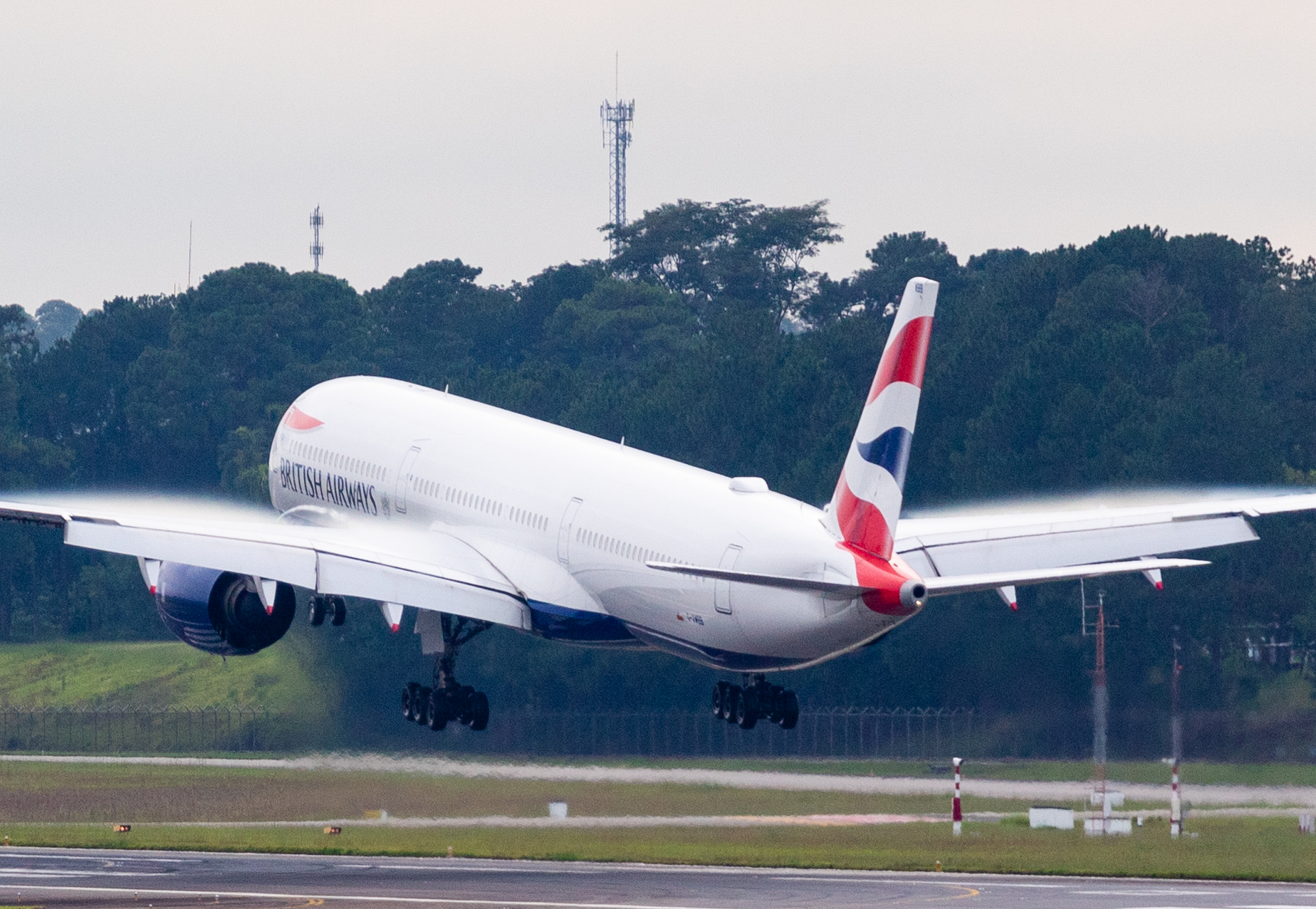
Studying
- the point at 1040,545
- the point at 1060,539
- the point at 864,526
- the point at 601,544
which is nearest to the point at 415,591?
the point at 601,544

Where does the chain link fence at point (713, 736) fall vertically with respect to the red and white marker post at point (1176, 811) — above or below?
above

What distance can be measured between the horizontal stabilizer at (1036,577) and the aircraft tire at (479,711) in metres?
15.4

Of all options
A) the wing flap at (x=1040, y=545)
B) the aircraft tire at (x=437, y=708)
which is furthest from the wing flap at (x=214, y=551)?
the wing flap at (x=1040, y=545)

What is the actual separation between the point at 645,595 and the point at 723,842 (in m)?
13.2

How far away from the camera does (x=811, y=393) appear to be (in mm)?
121750

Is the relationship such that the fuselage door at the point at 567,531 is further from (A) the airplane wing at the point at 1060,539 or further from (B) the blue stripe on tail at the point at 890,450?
(B) the blue stripe on tail at the point at 890,450

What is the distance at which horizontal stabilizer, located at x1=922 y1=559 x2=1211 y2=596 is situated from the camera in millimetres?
41969

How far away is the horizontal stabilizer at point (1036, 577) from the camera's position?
42.0 metres

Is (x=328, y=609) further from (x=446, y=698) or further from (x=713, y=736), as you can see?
(x=713, y=736)

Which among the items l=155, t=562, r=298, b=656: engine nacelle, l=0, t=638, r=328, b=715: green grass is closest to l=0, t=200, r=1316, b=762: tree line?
l=0, t=638, r=328, b=715: green grass

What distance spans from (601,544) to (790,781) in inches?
876

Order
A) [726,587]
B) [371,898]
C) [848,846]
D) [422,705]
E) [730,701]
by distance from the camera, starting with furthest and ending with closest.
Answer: [848,846]
[422,705]
[730,701]
[371,898]
[726,587]

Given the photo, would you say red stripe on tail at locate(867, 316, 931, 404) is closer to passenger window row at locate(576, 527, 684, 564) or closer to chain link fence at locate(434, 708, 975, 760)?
passenger window row at locate(576, 527, 684, 564)

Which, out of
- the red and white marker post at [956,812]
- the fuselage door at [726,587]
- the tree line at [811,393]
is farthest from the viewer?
the tree line at [811,393]
